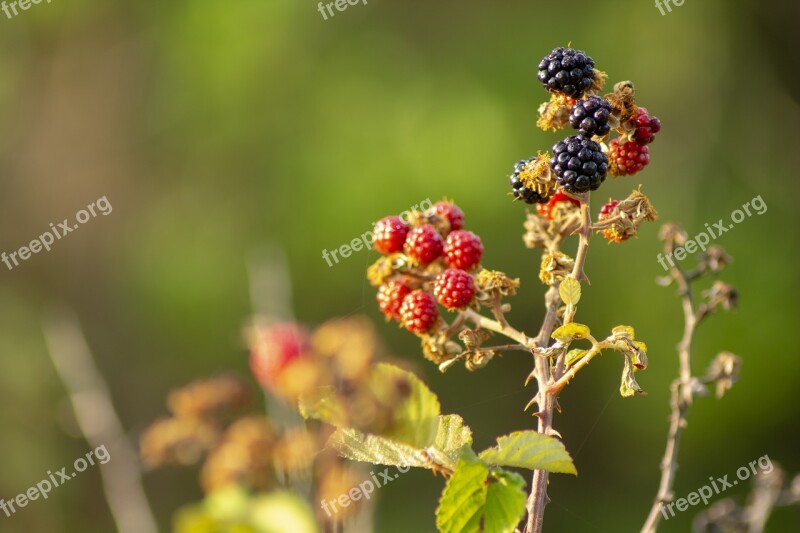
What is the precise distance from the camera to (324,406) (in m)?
0.49

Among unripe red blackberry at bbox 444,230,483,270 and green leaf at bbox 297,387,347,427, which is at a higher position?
unripe red blackberry at bbox 444,230,483,270

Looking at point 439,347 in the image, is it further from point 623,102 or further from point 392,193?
point 392,193

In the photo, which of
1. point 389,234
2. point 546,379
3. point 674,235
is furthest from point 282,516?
Answer: point 674,235

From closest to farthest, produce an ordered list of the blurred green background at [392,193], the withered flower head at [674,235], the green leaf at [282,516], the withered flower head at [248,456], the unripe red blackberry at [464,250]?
the green leaf at [282,516]
the withered flower head at [248,456]
the unripe red blackberry at [464,250]
the withered flower head at [674,235]
the blurred green background at [392,193]

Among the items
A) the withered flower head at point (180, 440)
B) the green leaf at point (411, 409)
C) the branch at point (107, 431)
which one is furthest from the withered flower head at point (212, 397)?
the green leaf at point (411, 409)

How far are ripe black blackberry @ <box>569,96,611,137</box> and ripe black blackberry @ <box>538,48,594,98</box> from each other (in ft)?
0.14

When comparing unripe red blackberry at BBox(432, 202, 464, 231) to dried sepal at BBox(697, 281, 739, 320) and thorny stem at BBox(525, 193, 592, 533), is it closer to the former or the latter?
thorny stem at BBox(525, 193, 592, 533)

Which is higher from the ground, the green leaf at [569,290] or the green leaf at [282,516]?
the green leaf at [569,290]

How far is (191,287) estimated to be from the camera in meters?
3.96

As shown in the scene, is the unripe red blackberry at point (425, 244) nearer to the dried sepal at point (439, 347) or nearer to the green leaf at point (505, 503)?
the dried sepal at point (439, 347)

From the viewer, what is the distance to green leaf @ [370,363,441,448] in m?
0.48

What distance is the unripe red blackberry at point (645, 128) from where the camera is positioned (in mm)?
637

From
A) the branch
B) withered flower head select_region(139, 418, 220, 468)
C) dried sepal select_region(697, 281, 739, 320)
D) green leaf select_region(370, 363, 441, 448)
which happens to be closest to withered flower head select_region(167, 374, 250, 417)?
withered flower head select_region(139, 418, 220, 468)

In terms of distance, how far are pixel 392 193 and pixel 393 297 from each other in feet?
9.06
